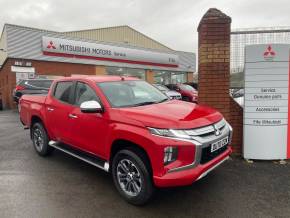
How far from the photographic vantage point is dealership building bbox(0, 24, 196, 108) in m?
17.0

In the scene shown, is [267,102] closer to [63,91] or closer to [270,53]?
[270,53]

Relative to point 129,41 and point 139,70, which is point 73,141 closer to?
point 139,70

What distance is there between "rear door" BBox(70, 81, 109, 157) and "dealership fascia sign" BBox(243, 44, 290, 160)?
2919 millimetres

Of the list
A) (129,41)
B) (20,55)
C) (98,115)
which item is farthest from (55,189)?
(129,41)

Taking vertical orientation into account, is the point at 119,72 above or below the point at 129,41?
below

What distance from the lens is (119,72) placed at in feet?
75.3

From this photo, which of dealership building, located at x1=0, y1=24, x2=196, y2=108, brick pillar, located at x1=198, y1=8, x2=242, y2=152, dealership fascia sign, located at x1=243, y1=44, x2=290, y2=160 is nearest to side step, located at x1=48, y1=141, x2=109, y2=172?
brick pillar, located at x1=198, y1=8, x2=242, y2=152

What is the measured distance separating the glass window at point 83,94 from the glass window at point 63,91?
0.88 feet

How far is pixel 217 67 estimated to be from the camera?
525 centimetres

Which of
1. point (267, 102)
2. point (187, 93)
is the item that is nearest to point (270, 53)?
point (267, 102)

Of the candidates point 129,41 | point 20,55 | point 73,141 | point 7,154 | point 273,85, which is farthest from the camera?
point 129,41

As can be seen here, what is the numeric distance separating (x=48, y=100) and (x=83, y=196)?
229cm

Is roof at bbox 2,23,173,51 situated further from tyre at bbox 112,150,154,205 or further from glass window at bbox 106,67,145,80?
tyre at bbox 112,150,154,205

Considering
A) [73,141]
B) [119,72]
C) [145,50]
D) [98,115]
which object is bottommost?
[73,141]
